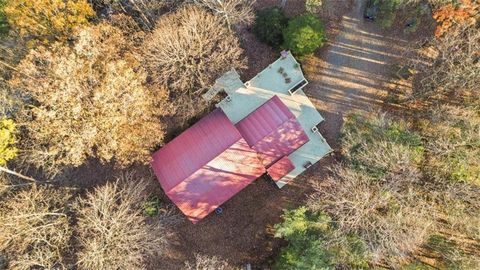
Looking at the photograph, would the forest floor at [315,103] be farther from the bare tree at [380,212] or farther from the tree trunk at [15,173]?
the tree trunk at [15,173]

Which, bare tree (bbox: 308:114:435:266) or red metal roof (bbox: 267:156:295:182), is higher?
red metal roof (bbox: 267:156:295:182)

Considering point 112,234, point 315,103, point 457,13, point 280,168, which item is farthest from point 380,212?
point 112,234

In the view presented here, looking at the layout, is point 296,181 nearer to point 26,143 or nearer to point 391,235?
point 391,235

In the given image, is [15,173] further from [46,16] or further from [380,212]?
[380,212]

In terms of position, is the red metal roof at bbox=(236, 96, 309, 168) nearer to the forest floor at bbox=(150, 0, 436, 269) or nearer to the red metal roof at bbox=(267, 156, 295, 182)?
the red metal roof at bbox=(267, 156, 295, 182)

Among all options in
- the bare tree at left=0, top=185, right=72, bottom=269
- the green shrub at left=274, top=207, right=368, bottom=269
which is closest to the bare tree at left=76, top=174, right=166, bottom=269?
the bare tree at left=0, top=185, right=72, bottom=269

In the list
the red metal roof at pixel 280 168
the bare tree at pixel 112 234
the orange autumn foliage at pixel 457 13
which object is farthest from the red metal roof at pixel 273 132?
the orange autumn foliage at pixel 457 13

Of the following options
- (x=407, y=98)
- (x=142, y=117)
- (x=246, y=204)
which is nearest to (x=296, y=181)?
(x=246, y=204)
